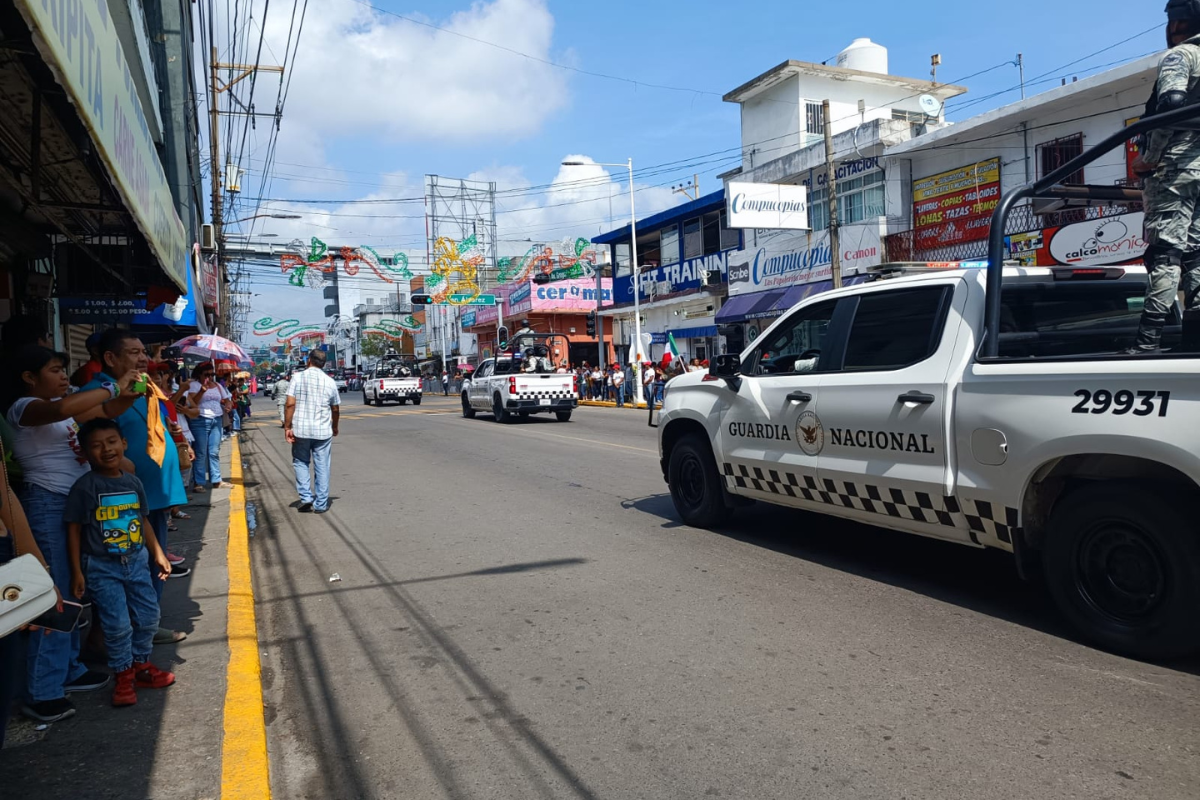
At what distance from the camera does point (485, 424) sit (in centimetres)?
2195

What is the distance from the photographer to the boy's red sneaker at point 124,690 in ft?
12.7

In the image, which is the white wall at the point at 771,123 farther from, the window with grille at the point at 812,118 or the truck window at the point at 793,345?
the truck window at the point at 793,345

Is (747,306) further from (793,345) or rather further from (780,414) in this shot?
(780,414)

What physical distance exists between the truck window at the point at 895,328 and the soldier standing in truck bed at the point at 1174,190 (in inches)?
41.3

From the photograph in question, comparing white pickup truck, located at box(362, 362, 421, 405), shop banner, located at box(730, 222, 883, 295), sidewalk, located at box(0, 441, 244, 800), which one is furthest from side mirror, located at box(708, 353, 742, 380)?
white pickup truck, located at box(362, 362, 421, 405)

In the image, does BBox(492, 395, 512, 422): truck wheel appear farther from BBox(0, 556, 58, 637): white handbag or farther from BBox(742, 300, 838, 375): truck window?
BBox(0, 556, 58, 637): white handbag

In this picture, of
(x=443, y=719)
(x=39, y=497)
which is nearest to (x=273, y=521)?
(x=39, y=497)

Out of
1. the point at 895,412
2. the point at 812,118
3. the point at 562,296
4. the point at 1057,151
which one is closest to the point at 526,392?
the point at 1057,151

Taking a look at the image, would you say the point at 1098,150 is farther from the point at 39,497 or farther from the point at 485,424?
the point at 485,424

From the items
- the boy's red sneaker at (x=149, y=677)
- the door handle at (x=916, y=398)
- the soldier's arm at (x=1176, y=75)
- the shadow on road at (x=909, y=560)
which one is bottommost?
the shadow on road at (x=909, y=560)

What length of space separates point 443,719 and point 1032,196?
4.47 m

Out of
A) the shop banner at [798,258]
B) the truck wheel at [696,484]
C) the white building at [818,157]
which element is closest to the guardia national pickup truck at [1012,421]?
the truck wheel at [696,484]

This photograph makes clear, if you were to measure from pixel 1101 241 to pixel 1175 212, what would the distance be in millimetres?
14505

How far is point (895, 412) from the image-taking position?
5.05 meters
